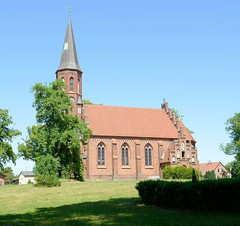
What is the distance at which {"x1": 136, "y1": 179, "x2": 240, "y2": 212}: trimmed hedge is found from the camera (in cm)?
1311

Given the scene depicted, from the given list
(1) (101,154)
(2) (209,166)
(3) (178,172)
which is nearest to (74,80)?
(1) (101,154)

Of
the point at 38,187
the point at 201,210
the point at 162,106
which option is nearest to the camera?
the point at 201,210

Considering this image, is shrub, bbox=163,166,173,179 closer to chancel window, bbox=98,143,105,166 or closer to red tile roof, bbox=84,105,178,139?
red tile roof, bbox=84,105,178,139

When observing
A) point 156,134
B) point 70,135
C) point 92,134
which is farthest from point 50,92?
point 156,134

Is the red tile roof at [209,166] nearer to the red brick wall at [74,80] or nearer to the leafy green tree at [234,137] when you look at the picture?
the leafy green tree at [234,137]

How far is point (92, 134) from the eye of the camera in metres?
45.8

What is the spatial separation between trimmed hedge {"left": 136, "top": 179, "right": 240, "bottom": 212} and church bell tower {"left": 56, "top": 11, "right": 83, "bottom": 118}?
114ft

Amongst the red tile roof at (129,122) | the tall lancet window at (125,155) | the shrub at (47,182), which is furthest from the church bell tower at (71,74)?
the shrub at (47,182)

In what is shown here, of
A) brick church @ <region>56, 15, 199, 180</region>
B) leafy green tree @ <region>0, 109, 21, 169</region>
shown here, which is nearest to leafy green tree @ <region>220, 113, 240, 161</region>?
brick church @ <region>56, 15, 199, 180</region>

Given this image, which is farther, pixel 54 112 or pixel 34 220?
pixel 54 112

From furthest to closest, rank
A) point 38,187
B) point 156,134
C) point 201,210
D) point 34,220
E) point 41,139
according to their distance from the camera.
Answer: point 156,134
point 41,139
point 38,187
point 201,210
point 34,220

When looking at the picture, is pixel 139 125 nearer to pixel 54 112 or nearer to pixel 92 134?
pixel 92 134

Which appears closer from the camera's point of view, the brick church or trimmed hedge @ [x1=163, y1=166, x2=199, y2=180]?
trimmed hedge @ [x1=163, y1=166, x2=199, y2=180]

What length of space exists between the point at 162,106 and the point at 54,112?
75.5 feet
